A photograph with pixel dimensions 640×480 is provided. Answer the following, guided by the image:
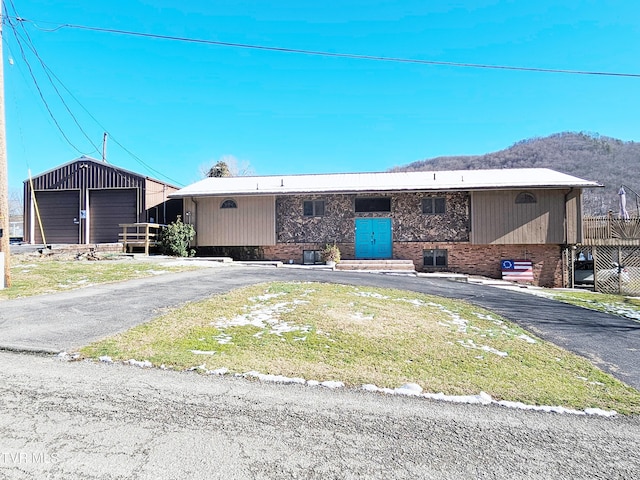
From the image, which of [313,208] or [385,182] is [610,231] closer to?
[385,182]

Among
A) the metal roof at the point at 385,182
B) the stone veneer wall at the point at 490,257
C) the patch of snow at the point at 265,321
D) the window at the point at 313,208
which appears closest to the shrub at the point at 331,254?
the window at the point at 313,208

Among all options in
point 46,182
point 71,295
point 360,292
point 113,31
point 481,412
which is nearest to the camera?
point 481,412

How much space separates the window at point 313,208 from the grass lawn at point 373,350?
34.8ft

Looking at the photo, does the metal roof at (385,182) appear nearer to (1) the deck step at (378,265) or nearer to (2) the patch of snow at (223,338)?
(1) the deck step at (378,265)

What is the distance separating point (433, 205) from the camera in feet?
54.5

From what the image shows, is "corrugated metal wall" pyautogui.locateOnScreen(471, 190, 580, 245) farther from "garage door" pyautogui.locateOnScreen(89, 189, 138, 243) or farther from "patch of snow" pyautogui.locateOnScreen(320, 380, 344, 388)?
"garage door" pyautogui.locateOnScreen(89, 189, 138, 243)

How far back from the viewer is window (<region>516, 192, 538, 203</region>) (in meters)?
15.8

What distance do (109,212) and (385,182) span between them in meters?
14.9

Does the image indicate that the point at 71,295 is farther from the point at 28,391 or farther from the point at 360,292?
the point at 360,292

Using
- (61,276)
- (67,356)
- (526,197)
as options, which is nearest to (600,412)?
(67,356)

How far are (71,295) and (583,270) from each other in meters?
21.3

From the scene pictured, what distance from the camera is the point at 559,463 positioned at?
233cm

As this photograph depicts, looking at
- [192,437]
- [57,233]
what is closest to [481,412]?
[192,437]

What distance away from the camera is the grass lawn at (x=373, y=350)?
362cm
